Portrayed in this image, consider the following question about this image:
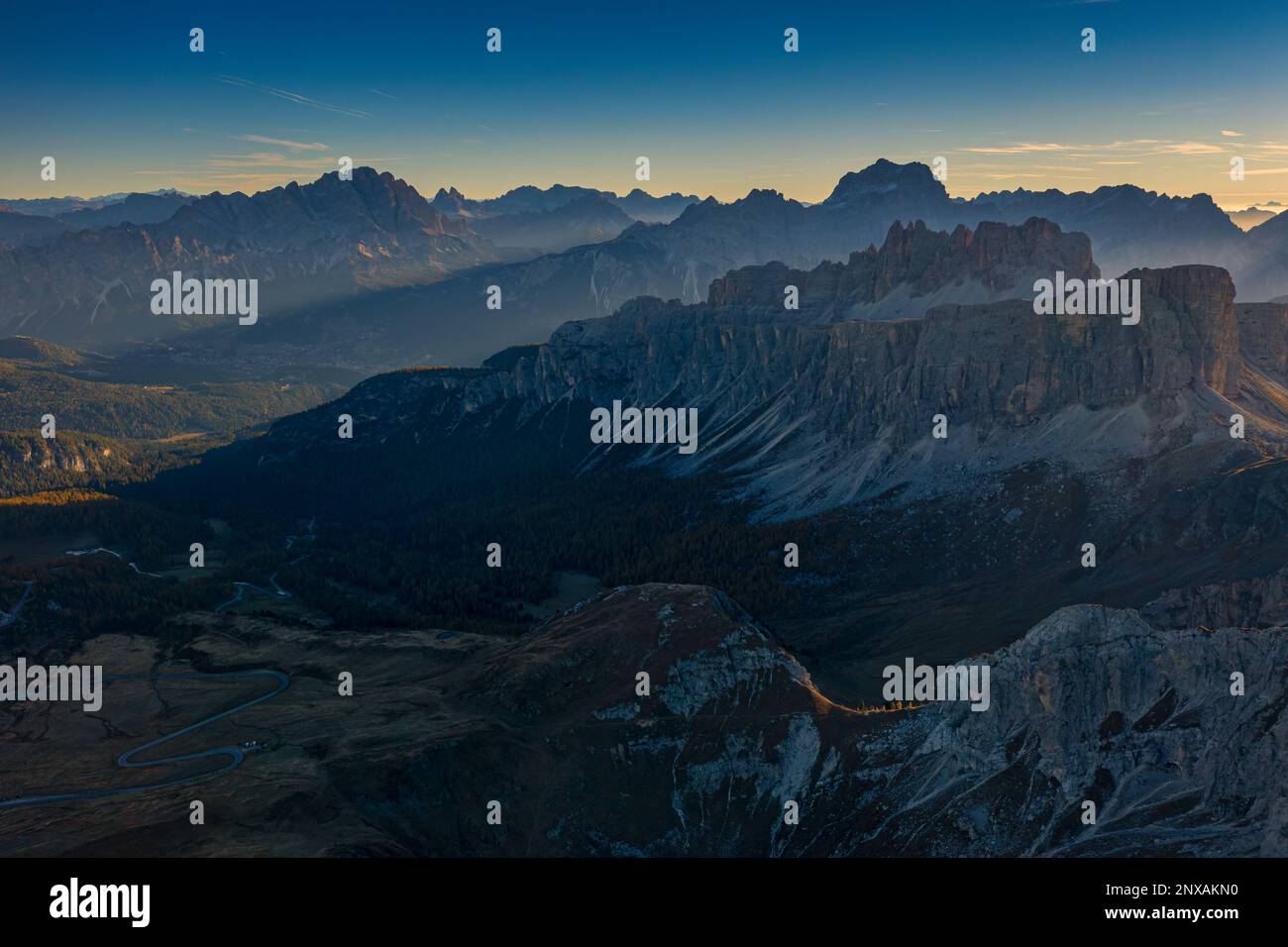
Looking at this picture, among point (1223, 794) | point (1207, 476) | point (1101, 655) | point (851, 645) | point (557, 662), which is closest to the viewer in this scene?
point (1223, 794)

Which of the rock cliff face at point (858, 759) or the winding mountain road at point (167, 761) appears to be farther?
the winding mountain road at point (167, 761)

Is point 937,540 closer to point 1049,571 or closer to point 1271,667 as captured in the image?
point 1049,571

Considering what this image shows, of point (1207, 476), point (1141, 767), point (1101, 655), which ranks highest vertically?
point (1207, 476)

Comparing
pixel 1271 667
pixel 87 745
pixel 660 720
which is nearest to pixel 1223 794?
pixel 1271 667

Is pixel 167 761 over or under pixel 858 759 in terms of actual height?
under

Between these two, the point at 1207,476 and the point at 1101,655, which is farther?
the point at 1207,476

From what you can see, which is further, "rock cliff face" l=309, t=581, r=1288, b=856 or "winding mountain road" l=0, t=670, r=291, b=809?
"winding mountain road" l=0, t=670, r=291, b=809

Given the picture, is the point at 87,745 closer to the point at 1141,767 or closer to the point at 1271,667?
the point at 1141,767

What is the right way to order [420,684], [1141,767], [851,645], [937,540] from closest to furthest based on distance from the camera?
[1141,767] < [420,684] < [851,645] < [937,540]

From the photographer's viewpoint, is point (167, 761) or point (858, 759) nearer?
point (858, 759)

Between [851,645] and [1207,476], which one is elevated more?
[1207,476]
